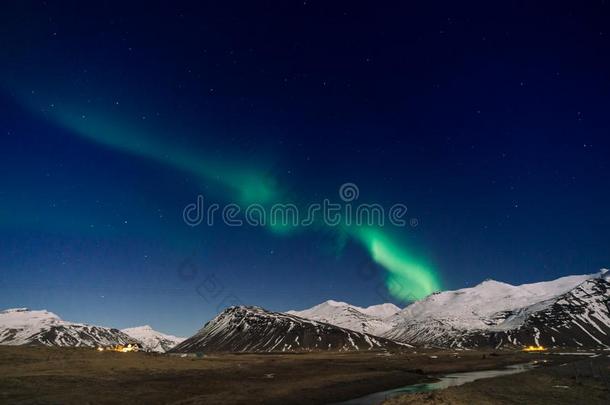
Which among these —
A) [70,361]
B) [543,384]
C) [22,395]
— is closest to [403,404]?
[543,384]

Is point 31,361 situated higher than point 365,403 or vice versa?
point 31,361

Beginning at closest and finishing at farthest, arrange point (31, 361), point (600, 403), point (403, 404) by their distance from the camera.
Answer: point (600, 403), point (403, 404), point (31, 361)

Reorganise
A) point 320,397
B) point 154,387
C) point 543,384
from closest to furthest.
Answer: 1. point 320,397
2. point 154,387
3. point 543,384

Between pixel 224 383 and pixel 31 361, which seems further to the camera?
pixel 31 361

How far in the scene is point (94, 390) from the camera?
57219mm

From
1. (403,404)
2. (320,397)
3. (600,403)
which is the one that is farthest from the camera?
(320,397)

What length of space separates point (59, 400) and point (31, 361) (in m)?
45.6

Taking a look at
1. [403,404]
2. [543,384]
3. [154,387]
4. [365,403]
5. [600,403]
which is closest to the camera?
[600,403]

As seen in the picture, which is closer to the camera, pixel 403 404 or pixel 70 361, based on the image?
pixel 403 404

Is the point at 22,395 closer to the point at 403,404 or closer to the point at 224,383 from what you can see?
the point at 224,383

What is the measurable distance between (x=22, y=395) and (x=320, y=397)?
114 ft

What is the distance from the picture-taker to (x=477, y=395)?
55.7 meters

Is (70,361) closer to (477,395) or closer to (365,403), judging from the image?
(365,403)

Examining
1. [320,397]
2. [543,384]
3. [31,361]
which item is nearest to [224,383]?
[320,397]
